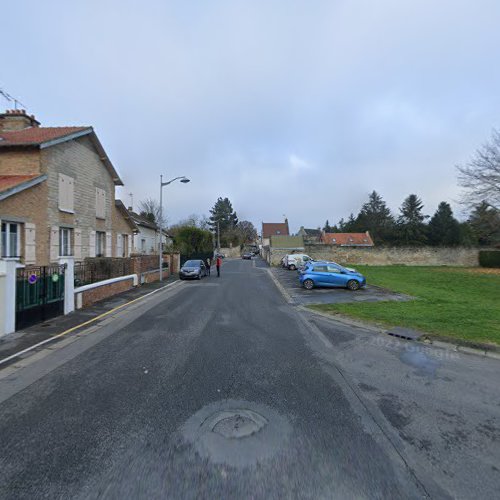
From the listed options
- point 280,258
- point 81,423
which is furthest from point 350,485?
point 280,258

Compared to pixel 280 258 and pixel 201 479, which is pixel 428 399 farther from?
pixel 280 258

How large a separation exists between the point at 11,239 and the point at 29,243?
2.19 feet

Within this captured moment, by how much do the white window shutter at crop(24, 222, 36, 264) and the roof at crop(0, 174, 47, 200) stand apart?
1592 millimetres

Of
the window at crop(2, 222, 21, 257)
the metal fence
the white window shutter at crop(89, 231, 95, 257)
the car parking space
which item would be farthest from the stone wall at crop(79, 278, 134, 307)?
the car parking space

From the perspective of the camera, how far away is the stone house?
41.2 ft

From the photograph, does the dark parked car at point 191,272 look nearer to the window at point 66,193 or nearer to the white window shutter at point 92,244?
the white window shutter at point 92,244

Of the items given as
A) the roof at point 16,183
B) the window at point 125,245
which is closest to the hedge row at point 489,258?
the window at point 125,245

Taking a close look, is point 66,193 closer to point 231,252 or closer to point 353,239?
point 353,239

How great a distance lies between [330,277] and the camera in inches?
613

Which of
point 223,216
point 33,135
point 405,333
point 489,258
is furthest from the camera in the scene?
point 223,216

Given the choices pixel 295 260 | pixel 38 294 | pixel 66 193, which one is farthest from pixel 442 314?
pixel 295 260

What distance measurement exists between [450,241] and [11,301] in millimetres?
66238

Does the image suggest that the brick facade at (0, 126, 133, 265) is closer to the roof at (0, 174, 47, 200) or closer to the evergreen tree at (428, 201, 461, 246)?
the roof at (0, 174, 47, 200)

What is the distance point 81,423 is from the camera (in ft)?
11.2
